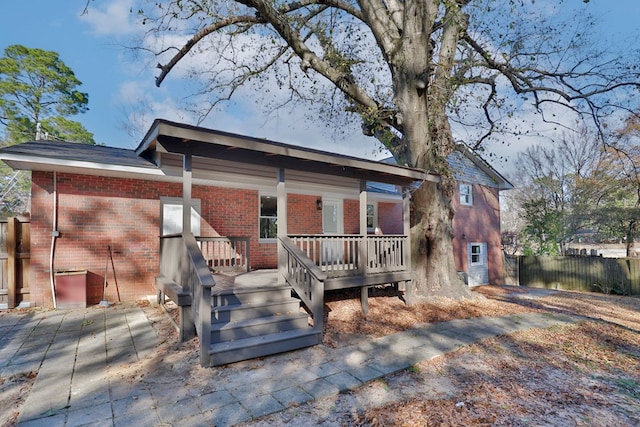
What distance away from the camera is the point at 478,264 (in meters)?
15.4

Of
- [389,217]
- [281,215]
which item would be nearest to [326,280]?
[281,215]

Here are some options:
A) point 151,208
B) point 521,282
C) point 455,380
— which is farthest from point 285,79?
point 521,282

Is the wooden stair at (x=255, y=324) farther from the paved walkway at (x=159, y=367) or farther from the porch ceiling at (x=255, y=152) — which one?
the porch ceiling at (x=255, y=152)

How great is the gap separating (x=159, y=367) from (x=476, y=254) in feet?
49.0

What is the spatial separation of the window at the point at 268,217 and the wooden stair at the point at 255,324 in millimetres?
4614

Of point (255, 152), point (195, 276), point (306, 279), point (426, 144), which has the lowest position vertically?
point (306, 279)

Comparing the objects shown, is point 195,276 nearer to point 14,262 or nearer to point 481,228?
point 14,262

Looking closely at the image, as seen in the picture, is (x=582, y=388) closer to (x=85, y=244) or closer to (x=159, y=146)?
(x=159, y=146)

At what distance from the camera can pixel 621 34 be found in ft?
26.0

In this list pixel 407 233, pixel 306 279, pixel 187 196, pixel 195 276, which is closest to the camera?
pixel 195 276

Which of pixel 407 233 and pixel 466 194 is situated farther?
pixel 466 194

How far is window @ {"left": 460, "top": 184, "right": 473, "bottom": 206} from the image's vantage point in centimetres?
1494

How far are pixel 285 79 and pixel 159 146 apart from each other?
711cm

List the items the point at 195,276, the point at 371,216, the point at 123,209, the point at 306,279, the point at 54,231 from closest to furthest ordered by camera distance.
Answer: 1. the point at 195,276
2. the point at 306,279
3. the point at 54,231
4. the point at 123,209
5. the point at 371,216
